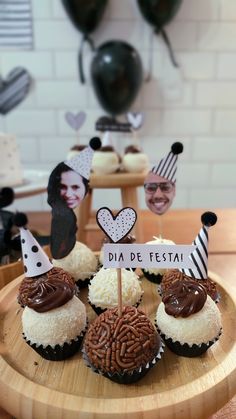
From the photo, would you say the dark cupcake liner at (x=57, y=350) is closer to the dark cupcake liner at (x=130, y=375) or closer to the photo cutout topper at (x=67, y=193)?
the dark cupcake liner at (x=130, y=375)

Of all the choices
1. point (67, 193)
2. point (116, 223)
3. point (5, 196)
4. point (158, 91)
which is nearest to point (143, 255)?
point (116, 223)

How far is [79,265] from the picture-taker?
965 mm

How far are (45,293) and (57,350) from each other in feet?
0.34

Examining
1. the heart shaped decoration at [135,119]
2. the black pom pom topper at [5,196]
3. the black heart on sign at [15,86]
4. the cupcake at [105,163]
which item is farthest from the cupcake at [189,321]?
the black heart on sign at [15,86]

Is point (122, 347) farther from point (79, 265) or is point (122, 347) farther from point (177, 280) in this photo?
point (79, 265)

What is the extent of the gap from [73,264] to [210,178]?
171 cm

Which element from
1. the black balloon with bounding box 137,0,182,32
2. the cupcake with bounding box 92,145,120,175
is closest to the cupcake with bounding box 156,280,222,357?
the cupcake with bounding box 92,145,120,175

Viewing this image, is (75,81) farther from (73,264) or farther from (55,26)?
(73,264)

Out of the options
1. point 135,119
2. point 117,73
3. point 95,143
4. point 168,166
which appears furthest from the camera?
point 117,73

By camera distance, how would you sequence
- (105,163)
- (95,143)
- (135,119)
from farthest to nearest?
(135,119) → (105,163) → (95,143)

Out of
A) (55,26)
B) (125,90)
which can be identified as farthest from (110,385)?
(55,26)

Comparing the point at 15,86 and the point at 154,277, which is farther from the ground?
the point at 15,86

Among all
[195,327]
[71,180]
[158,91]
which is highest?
[158,91]

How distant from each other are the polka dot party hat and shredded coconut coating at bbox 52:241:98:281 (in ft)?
0.76
